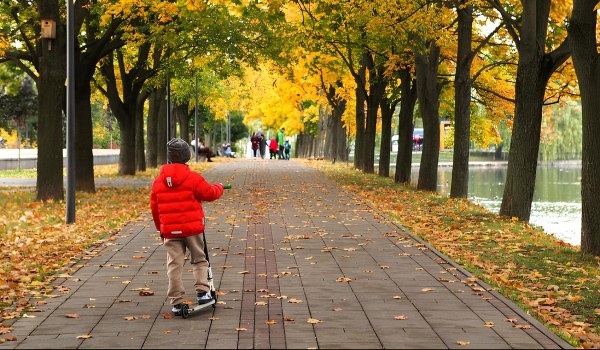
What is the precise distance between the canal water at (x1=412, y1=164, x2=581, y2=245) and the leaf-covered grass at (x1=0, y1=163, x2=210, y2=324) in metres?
9.36

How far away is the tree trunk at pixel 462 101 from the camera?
2223cm

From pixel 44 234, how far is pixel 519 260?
7.15 metres

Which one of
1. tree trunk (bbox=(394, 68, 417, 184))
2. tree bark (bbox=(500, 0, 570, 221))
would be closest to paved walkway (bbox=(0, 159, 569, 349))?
tree bark (bbox=(500, 0, 570, 221))

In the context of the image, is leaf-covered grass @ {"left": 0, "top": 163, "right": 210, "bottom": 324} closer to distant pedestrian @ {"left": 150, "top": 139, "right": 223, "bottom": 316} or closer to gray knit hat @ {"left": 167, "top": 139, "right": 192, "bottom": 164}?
distant pedestrian @ {"left": 150, "top": 139, "right": 223, "bottom": 316}

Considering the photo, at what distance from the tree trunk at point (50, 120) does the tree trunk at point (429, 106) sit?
9427 millimetres

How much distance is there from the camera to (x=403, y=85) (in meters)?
29.4

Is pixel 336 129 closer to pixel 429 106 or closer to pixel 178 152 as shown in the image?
pixel 429 106

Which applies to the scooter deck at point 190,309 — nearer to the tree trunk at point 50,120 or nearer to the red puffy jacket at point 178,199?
the red puffy jacket at point 178,199

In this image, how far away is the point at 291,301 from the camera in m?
8.73

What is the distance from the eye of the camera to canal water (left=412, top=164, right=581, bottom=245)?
86.0 ft

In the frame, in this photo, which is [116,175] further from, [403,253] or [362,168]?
[403,253]

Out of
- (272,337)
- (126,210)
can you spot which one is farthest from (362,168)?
(272,337)

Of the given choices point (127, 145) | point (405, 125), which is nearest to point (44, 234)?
point (405, 125)

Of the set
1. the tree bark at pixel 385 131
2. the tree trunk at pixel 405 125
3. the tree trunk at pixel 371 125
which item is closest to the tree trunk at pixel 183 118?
the tree trunk at pixel 371 125
